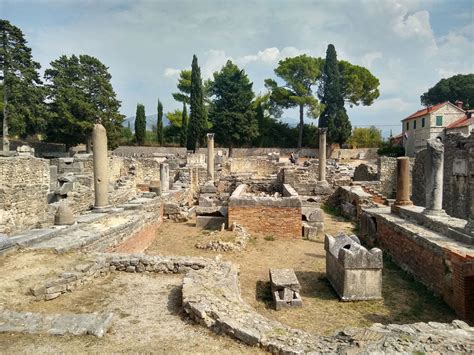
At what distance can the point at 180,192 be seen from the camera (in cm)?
1727

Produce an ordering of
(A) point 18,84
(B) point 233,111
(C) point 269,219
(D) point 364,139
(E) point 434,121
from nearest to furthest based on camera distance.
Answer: (C) point 269,219, (A) point 18,84, (E) point 434,121, (B) point 233,111, (D) point 364,139

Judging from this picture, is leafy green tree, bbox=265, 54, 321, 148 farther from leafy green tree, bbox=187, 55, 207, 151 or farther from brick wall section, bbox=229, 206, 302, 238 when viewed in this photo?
brick wall section, bbox=229, 206, 302, 238

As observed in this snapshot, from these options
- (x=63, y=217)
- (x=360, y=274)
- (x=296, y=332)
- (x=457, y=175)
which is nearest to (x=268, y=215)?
(x=360, y=274)

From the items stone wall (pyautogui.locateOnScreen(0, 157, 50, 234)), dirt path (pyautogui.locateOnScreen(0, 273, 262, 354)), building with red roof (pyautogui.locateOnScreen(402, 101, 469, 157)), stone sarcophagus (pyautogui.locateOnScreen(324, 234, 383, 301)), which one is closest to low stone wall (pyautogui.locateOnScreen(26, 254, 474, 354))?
dirt path (pyautogui.locateOnScreen(0, 273, 262, 354))

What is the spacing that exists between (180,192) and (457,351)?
14328 millimetres

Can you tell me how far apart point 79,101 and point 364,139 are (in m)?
34.7

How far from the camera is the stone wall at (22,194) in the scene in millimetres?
11461

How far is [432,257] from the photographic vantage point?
24.1 ft

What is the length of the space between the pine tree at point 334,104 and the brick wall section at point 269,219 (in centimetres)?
3265

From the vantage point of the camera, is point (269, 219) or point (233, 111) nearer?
point (269, 219)

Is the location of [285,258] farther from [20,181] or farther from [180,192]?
[20,181]

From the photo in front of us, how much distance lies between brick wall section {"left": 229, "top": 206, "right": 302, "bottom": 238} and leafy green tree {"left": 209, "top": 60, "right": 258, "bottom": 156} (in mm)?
29925

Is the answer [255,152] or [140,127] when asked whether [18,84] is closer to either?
[140,127]

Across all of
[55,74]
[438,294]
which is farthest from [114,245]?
[55,74]
